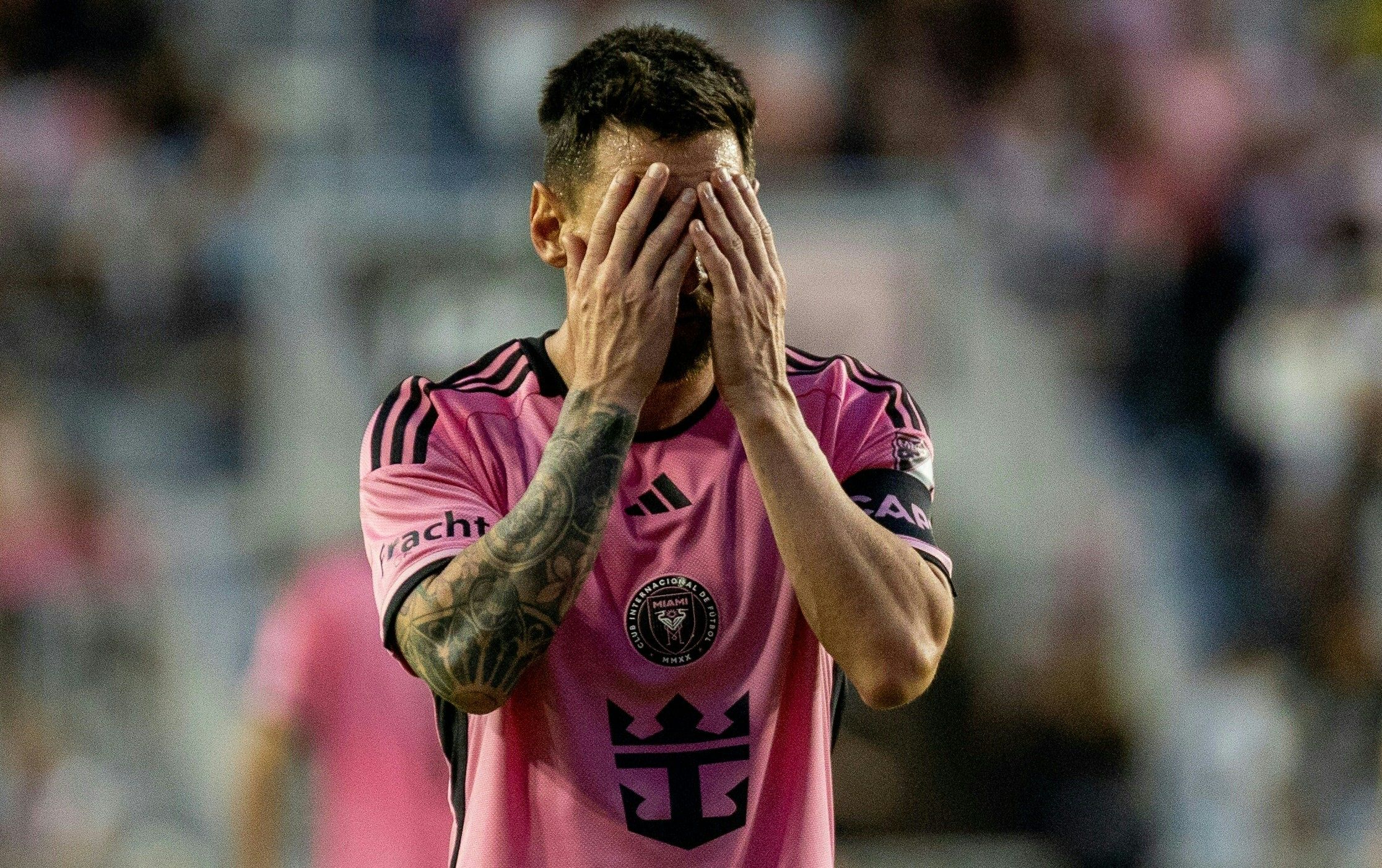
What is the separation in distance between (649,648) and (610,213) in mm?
635

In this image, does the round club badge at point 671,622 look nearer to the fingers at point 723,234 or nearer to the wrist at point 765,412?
the wrist at point 765,412

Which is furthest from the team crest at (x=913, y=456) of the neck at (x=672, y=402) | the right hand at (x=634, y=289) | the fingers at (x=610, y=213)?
the fingers at (x=610, y=213)

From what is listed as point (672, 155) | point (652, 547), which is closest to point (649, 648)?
point (652, 547)

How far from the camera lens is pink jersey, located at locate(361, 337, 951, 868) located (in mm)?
2430

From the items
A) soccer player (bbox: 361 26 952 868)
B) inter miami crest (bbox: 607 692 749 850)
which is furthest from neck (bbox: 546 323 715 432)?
inter miami crest (bbox: 607 692 749 850)

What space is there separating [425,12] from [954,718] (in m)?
4.35

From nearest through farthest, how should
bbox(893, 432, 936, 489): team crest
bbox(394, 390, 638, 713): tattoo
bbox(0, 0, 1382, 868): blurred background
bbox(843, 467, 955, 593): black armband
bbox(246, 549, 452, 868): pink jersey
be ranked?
bbox(394, 390, 638, 713): tattoo, bbox(843, 467, 955, 593): black armband, bbox(893, 432, 936, 489): team crest, bbox(246, 549, 452, 868): pink jersey, bbox(0, 0, 1382, 868): blurred background

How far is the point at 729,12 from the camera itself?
28.4 ft

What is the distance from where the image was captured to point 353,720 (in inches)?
168

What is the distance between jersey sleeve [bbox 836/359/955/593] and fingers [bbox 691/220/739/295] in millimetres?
333

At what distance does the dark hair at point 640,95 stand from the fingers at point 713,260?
0.50 feet

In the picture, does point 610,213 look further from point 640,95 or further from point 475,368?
point 475,368

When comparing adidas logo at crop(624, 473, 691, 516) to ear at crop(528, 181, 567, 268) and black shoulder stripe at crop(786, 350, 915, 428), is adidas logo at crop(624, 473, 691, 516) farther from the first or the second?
ear at crop(528, 181, 567, 268)

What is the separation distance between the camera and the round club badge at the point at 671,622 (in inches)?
97.1
